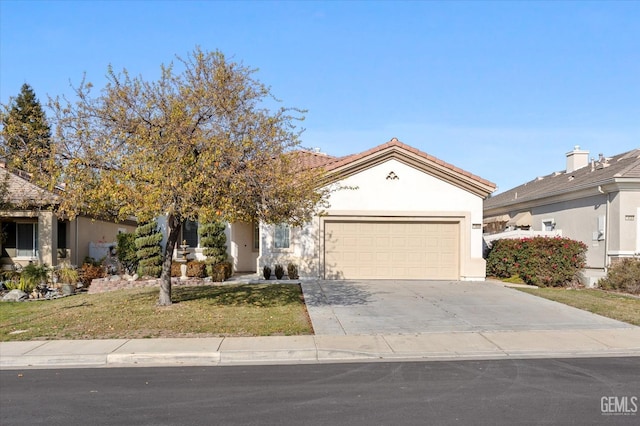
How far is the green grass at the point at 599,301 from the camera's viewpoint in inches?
516

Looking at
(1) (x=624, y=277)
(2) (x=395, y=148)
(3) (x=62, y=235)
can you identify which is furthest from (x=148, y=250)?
(1) (x=624, y=277)

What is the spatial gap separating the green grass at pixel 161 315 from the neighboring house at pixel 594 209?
11.6 metres

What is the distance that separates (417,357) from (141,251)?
42.3ft

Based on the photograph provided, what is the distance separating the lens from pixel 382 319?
1235cm

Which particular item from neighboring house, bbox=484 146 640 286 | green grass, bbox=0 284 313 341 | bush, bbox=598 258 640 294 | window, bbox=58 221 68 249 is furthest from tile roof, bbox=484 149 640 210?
window, bbox=58 221 68 249

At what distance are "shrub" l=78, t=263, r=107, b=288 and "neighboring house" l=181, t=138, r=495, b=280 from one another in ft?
19.7

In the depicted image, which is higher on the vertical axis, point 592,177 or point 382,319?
point 592,177

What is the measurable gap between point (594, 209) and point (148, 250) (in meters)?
16.7

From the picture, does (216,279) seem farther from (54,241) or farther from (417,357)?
(417,357)

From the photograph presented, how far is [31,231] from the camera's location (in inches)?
Answer: 818

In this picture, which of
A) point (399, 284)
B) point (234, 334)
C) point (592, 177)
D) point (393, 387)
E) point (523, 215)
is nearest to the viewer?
point (393, 387)

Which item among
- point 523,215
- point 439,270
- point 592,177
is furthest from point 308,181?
point 523,215

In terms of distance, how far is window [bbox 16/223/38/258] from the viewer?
67.7 ft

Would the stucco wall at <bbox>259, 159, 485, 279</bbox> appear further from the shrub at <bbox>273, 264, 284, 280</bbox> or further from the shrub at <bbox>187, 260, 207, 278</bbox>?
the shrub at <bbox>187, 260, 207, 278</bbox>
